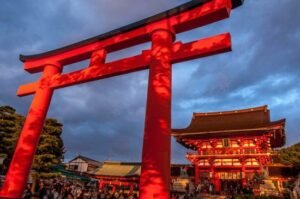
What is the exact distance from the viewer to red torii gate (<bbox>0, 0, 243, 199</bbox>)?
4.84 m

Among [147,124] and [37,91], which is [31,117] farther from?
[147,124]

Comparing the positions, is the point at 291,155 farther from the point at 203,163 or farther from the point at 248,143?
the point at 203,163

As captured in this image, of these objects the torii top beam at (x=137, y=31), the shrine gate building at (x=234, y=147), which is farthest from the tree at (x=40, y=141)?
the torii top beam at (x=137, y=31)

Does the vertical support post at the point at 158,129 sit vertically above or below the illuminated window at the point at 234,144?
below

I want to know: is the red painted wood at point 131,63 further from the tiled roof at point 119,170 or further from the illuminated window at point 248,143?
the tiled roof at point 119,170

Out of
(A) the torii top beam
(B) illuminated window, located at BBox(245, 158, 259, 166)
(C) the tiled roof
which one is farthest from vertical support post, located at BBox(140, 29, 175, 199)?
(C) the tiled roof

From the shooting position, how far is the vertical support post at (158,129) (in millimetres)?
4586

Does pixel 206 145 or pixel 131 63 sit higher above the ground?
pixel 206 145

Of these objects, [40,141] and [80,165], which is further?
[80,165]

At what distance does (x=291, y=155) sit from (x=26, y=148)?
18.1 meters

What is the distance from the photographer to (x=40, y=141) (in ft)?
66.0

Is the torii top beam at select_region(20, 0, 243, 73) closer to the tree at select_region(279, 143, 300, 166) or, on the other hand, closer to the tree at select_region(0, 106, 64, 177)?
the tree at select_region(0, 106, 64, 177)

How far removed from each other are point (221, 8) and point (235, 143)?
1883 cm

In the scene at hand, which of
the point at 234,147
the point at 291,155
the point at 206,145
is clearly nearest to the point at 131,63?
the point at 291,155
